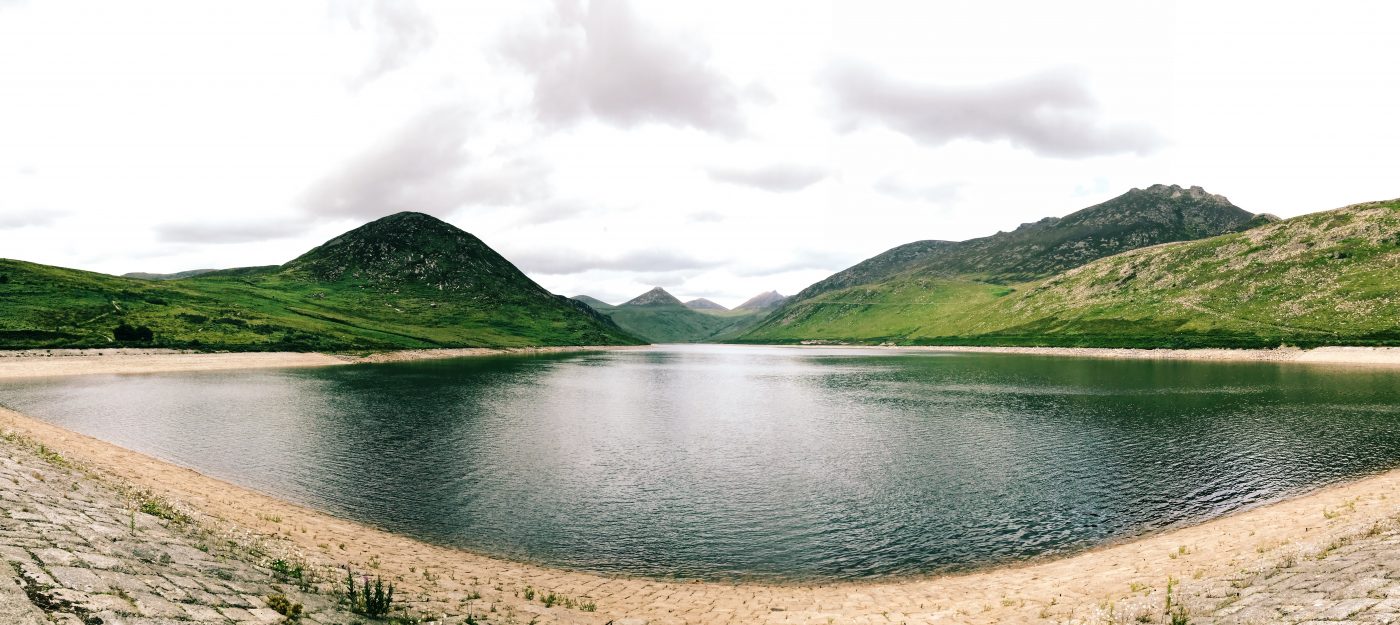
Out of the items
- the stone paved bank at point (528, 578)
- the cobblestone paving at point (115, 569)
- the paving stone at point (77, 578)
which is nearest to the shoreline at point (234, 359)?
the stone paved bank at point (528, 578)

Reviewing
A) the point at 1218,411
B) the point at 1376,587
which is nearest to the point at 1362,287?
the point at 1218,411

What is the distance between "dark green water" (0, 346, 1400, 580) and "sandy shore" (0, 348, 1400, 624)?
89.2 inches

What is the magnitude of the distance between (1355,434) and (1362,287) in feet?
626

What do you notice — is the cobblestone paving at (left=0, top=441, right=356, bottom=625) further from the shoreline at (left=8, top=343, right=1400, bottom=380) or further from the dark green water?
the shoreline at (left=8, top=343, right=1400, bottom=380)

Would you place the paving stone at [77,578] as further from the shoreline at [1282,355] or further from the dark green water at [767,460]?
the shoreline at [1282,355]

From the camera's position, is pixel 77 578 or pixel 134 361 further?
pixel 134 361

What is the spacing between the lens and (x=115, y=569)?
13.7 meters

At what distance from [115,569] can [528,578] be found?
14.5m

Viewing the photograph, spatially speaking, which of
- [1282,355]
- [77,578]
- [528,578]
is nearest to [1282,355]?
[1282,355]

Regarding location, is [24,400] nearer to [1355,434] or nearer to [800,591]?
Answer: [800,591]

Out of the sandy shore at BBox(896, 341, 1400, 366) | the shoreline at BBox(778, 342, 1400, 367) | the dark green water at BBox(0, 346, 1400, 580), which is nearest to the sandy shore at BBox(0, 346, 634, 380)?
the dark green water at BBox(0, 346, 1400, 580)

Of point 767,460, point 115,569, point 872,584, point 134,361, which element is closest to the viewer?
point 115,569

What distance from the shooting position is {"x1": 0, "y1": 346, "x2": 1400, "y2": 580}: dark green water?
103ft

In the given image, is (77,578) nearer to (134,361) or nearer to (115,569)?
(115,569)
